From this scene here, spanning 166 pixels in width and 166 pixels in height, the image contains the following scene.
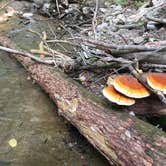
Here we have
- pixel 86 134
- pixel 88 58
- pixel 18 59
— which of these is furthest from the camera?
pixel 18 59

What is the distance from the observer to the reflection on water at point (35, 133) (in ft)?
12.5

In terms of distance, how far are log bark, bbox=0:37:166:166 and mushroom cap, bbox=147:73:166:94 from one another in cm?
38

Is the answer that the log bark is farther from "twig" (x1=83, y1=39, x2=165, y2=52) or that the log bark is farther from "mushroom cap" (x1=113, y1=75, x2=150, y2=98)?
"twig" (x1=83, y1=39, x2=165, y2=52)

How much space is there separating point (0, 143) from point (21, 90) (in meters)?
1.24

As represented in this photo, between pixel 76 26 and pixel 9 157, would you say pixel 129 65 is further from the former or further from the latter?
pixel 76 26

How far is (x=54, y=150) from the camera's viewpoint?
395 cm

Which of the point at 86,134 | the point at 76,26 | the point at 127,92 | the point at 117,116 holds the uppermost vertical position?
the point at 127,92

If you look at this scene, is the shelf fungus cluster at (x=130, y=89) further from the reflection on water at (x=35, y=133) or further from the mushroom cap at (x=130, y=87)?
the reflection on water at (x=35, y=133)

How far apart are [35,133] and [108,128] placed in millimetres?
1089

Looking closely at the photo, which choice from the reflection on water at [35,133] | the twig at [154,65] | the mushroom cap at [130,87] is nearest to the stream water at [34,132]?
the reflection on water at [35,133]

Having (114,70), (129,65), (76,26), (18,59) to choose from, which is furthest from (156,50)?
(76,26)

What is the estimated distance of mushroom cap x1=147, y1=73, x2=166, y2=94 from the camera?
3.51 metres

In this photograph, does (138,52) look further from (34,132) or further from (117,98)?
(34,132)

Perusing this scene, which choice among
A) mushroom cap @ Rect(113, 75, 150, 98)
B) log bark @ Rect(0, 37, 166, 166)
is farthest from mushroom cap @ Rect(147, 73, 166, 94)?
log bark @ Rect(0, 37, 166, 166)
